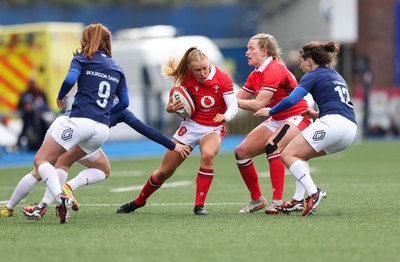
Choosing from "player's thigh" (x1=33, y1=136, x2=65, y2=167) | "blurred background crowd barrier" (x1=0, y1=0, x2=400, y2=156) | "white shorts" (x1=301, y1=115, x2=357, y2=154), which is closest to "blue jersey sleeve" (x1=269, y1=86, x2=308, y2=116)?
Answer: "white shorts" (x1=301, y1=115, x2=357, y2=154)

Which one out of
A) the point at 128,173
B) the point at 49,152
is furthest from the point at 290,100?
the point at 128,173

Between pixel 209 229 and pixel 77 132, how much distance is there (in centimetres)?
168

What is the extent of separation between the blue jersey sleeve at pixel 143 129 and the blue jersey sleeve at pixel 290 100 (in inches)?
42.9

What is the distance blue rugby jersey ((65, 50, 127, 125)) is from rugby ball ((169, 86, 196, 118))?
1085 mm

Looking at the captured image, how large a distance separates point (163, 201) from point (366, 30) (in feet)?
111

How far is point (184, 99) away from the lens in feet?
39.7

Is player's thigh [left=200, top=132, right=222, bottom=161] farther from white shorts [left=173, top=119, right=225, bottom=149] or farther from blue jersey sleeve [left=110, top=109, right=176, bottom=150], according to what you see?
Answer: blue jersey sleeve [left=110, top=109, right=176, bottom=150]

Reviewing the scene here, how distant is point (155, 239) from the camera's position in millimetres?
9492

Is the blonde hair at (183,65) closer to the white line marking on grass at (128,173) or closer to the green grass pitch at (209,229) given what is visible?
the green grass pitch at (209,229)

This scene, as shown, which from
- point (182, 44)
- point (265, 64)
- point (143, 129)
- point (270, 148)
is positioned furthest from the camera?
point (182, 44)

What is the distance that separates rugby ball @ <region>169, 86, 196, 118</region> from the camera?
12109 millimetres

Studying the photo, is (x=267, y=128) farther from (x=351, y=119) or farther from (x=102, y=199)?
(x=102, y=199)

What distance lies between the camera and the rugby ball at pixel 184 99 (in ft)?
39.7

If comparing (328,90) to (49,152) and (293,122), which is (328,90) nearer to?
(293,122)
